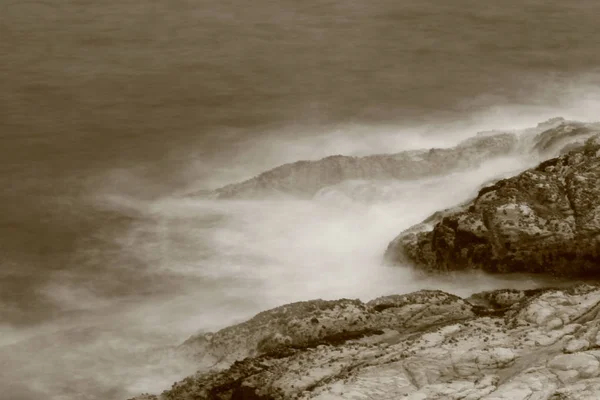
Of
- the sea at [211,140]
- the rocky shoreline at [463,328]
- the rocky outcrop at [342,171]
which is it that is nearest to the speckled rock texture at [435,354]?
the rocky shoreline at [463,328]

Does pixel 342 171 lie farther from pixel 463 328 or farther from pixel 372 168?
pixel 463 328

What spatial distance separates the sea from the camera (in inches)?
999

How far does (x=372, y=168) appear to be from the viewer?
104 ft

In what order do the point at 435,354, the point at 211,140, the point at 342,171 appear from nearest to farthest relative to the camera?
the point at 435,354 → the point at 342,171 → the point at 211,140

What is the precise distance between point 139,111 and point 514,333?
84.3ft

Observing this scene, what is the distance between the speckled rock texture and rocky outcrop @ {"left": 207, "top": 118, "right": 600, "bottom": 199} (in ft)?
31.4

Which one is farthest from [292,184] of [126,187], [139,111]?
[139,111]

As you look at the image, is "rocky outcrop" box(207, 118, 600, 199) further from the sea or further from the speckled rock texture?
the speckled rock texture

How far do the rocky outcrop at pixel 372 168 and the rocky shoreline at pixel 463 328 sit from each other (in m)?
3.53

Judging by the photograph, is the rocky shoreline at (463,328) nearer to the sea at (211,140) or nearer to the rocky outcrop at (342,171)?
the sea at (211,140)

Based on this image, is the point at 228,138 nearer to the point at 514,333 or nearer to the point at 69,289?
the point at 69,289

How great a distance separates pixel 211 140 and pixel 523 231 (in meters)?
18.1

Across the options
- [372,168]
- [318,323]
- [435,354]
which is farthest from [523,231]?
[372,168]

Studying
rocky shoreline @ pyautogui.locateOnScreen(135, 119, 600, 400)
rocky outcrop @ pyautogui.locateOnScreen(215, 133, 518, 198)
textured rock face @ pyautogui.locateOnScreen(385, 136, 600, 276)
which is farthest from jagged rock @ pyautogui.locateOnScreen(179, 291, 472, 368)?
rocky outcrop @ pyautogui.locateOnScreen(215, 133, 518, 198)
